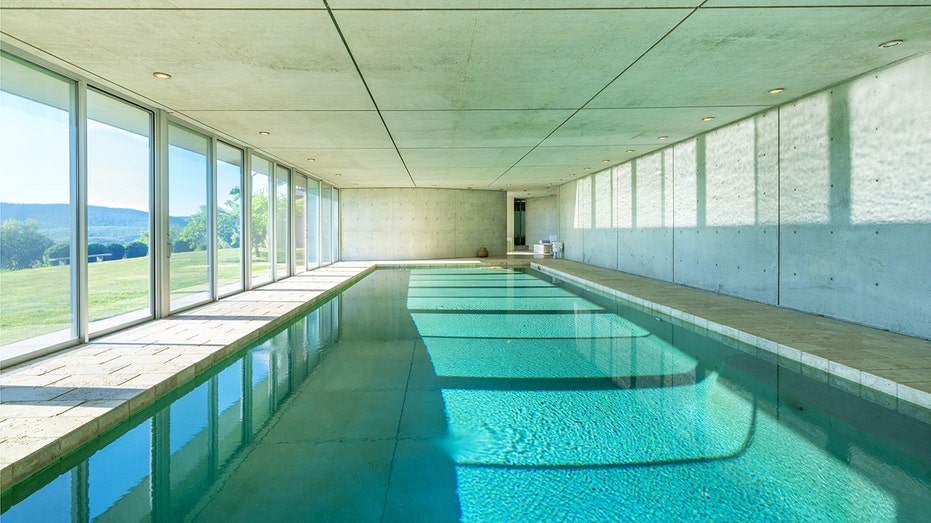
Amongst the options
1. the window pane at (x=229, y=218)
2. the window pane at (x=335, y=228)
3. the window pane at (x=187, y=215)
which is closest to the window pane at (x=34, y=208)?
the window pane at (x=187, y=215)

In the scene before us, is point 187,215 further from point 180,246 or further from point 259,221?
point 259,221

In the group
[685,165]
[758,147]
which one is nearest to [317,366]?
[758,147]

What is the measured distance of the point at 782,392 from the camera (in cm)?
377

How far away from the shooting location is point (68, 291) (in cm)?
479

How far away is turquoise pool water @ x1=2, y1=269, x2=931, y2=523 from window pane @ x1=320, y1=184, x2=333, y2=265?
10873 mm

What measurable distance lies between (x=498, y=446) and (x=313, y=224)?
42.4 ft

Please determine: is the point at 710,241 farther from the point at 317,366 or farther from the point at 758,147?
the point at 317,366

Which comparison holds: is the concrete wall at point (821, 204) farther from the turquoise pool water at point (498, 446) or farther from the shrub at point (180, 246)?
the shrub at point (180, 246)

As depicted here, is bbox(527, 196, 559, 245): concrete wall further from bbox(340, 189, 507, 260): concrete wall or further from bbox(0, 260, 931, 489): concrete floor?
bbox(0, 260, 931, 489): concrete floor

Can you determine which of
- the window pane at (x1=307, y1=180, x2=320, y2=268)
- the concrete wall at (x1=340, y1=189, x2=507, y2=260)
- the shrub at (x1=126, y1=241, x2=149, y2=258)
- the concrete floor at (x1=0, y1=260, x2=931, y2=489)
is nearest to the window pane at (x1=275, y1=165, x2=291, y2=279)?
the window pane at (x1=307, y1=180, x2=320, y2=268)

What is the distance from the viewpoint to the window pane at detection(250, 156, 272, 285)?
31.6 ft

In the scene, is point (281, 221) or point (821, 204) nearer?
point (821, 204)

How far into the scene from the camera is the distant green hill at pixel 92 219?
443cm

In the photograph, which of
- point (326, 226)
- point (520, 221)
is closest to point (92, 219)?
point (326, 226)
